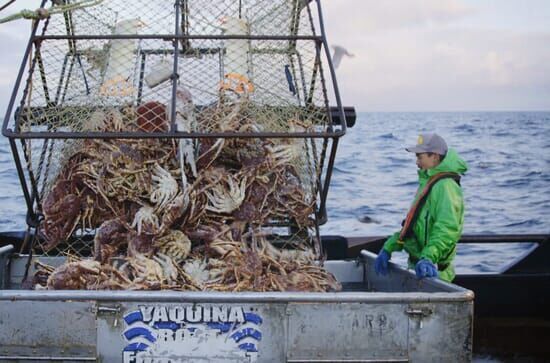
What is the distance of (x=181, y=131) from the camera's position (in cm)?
489

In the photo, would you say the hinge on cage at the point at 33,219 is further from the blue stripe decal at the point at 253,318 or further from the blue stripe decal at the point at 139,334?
the blue stripe decal at the point at 253,318

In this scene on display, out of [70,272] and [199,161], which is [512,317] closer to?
[199,161]

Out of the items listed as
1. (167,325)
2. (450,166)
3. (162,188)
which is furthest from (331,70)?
(167,325)

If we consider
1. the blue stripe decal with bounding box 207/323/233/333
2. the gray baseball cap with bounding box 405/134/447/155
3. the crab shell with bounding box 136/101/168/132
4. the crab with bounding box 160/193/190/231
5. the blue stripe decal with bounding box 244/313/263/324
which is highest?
the crab shell with bounding box 136/101/168/132

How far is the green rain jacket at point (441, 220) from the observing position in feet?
14.6

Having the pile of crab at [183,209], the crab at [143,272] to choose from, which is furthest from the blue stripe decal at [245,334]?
the crab at [143,272]

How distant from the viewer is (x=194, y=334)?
353 centimetres

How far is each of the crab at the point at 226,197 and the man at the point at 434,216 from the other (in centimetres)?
101

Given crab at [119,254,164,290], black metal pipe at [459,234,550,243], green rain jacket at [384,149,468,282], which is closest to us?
crab at [119,254,164,290]

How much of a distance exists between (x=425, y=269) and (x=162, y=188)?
1739 millimetres

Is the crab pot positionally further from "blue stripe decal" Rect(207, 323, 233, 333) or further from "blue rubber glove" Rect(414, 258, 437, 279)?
"blue stripe decal" Rect(207, 323, 233, 333)

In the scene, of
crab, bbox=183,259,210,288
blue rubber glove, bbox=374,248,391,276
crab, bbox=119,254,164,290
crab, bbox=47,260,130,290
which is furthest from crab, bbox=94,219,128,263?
blue rubber glove, bbox=374,248,391,276

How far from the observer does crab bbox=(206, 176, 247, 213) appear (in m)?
4.91

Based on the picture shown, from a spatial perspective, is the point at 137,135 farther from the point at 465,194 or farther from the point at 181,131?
the point at 465,194
